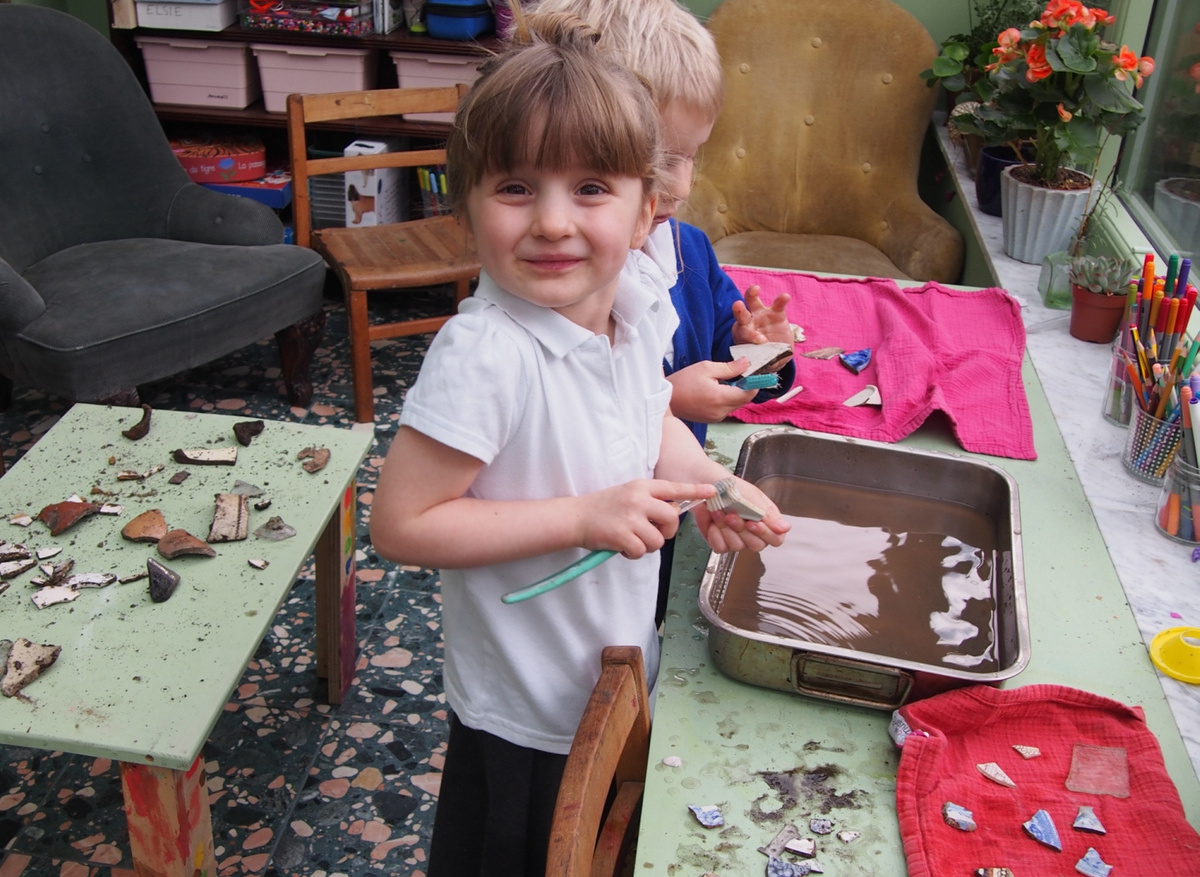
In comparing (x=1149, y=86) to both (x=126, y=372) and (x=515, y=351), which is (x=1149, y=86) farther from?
(x=126, y=372)

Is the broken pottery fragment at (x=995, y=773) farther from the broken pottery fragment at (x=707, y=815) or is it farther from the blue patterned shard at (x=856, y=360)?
the blue patterned shard at (x=856, y=360)

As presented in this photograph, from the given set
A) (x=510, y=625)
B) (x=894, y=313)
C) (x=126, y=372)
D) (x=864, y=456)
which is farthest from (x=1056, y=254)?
(x=126, y=372)

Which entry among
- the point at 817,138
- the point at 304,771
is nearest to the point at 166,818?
the point at 304,771

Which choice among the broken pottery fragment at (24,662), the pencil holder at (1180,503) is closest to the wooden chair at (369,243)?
the broken pottery fragment at (24,662)

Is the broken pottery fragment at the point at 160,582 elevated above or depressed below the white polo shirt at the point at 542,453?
below

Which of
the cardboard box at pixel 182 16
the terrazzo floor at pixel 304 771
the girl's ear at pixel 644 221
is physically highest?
the girl's ear at pixel 644 221

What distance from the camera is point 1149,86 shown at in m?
2.44

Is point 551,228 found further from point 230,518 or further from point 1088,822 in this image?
point 230,518

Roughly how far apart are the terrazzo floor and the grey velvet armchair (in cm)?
69

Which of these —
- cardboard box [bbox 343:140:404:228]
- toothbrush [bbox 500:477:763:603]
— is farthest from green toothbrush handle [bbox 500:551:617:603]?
cardboard box [bbox 343:140:404:228]

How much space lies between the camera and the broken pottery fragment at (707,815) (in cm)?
89

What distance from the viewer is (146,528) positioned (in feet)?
4.81

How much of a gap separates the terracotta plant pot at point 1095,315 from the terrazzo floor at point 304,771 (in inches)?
54.7

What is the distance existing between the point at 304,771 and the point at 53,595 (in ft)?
2.08
